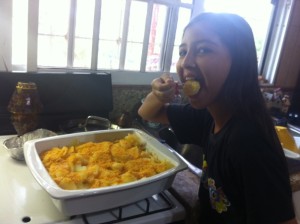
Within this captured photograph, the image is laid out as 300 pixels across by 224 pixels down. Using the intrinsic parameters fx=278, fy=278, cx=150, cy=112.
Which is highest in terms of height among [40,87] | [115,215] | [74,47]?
[74,47]

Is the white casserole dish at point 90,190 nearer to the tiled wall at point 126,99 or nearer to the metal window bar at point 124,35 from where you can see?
the tiled wall at point 126,99

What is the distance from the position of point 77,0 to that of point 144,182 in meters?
0.90

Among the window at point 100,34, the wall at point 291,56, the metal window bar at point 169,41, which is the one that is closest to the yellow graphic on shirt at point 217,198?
the window at point 100,34

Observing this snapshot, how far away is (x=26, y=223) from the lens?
0.66 meters

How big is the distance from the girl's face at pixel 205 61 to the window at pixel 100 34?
70 cm

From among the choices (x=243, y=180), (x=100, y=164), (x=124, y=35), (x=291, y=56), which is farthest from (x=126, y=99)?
(x=291, y=56)

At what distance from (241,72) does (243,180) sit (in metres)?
0.26

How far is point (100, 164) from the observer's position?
0.81 m

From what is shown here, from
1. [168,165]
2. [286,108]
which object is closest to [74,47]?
[168,165]

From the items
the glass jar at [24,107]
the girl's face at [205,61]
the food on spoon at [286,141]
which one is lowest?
the food on spoon at [286,141]

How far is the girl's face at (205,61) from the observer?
0.67 m

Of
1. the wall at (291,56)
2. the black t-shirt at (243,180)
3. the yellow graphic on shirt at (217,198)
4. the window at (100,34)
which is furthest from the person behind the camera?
the wall at (291,56)

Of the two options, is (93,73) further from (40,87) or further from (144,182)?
(144,182)

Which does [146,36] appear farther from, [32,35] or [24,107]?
[24,107]
